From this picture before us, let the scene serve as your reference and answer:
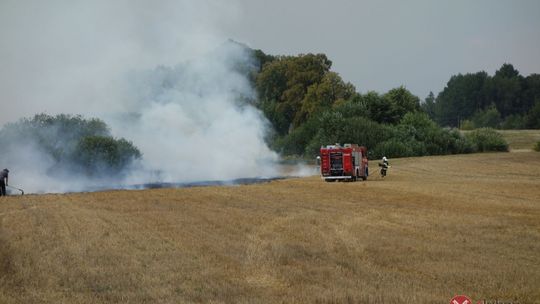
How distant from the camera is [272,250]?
16.3 meters

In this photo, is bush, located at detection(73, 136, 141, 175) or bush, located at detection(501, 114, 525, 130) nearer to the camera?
bush, located at detection(73, 136, 141, 175)

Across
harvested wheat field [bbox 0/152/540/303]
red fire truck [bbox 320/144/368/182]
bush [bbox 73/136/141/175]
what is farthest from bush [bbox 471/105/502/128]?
harvested wheat field [bbox 0/152/540/303]

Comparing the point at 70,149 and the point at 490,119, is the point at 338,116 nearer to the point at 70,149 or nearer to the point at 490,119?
the point at 70,149

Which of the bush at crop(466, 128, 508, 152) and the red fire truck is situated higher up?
the bush at crop(466, 128, 508, 152)

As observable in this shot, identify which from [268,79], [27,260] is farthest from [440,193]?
[268,79]

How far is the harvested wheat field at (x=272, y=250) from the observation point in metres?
12.1

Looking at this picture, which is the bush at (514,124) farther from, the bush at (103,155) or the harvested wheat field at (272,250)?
the harvested wheat field at (272,250)

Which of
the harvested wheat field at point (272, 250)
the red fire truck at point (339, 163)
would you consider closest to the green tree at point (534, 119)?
the red fire truck at point (339, 163)

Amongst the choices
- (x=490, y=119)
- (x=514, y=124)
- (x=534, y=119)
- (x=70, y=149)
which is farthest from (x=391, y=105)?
(x=490, y=119)

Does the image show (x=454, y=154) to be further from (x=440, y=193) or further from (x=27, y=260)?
(x=27, y=260)

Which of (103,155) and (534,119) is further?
(534,119)

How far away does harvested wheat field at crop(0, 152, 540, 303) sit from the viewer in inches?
476

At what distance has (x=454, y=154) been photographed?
3319 inches

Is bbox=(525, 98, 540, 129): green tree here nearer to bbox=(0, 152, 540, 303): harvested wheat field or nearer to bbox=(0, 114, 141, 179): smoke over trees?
bbox=(0, 114, 141, 179): smoke over trees
